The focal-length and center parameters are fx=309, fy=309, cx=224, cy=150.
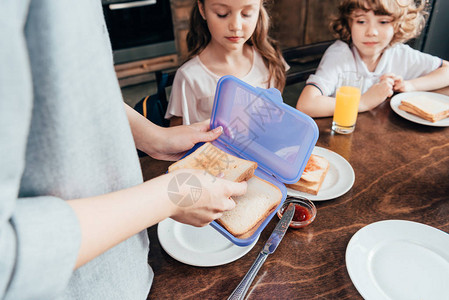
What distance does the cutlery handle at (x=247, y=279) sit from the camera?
61cm

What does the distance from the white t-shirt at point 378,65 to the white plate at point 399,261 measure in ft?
3.46

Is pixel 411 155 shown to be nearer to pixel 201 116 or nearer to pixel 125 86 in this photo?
pixel 201 116

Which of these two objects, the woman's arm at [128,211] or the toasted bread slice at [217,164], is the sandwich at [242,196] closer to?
the toasted bread slice at [217,164]

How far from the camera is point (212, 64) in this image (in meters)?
1.62

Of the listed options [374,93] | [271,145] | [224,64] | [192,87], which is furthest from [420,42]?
[271,145]

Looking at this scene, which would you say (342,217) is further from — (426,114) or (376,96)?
(376,96)

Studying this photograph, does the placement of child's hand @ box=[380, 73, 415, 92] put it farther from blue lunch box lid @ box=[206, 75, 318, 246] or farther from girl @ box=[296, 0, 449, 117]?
blue lunch box lid @ box=[206, 75, 318, 246]

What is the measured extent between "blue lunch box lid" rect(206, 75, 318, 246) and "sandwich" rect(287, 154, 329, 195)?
7 cm

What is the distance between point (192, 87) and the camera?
1602mm

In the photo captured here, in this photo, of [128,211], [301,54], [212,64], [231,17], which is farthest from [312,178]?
[301,54]

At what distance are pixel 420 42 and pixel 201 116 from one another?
2.46 metres

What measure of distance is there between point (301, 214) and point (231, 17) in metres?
0.94

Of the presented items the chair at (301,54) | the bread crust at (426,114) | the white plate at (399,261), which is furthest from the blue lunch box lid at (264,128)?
the chair at (301,54)

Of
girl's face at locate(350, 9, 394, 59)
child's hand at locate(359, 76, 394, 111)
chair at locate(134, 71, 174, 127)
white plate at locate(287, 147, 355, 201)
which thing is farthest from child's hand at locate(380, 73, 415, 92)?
chair at locate(134, 71, 174, 127)
